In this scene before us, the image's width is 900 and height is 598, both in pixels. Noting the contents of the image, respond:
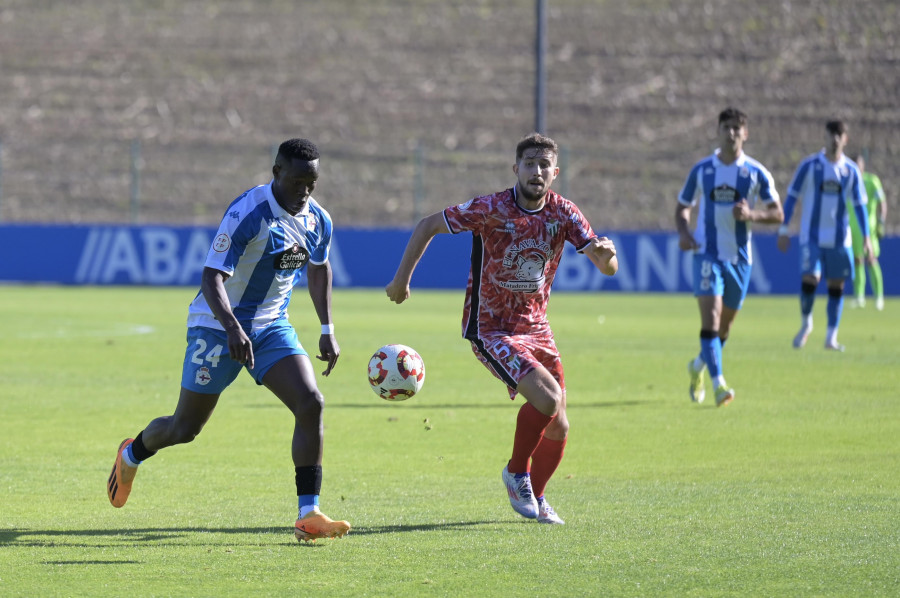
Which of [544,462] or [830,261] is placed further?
[830,261]

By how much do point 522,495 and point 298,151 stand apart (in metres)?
2.15

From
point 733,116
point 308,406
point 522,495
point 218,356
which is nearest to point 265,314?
point 218,356

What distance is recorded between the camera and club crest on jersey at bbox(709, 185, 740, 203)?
40.8 ft

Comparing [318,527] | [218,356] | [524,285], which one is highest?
[524,285]

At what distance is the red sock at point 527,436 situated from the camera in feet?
24.6

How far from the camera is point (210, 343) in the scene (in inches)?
284

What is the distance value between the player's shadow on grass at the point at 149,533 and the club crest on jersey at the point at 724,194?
19.7 feet

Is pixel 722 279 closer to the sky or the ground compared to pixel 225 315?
closer to the sky

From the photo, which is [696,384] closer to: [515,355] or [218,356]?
[515,355]

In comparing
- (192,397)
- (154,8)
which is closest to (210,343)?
(192,397)

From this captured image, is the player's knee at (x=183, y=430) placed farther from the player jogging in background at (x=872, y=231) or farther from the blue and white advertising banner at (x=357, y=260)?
the blue and white advertising banner at (x=357, y=260)

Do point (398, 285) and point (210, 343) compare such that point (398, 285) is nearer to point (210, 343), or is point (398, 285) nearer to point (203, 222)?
point (210, 343)

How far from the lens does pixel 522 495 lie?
24.3 feet

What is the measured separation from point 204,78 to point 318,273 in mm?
46645
